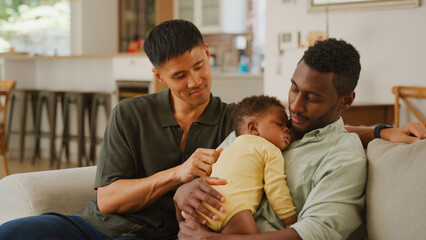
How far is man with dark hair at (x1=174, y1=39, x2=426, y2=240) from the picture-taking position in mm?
1401

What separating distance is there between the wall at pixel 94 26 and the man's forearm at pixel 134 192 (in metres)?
5.49

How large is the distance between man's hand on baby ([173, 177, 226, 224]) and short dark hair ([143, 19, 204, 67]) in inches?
19.6

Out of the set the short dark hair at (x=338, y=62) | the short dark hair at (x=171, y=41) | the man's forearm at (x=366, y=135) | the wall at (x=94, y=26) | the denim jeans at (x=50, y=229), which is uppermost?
the wall at (x=94, y=26)

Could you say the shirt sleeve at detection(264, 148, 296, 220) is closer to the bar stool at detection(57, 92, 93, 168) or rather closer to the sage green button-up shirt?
the sage green button-up shirt

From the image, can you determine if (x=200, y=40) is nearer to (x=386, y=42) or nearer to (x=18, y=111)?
(x=386, y=42)

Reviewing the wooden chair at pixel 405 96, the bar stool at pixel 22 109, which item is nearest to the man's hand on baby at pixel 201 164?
the wooden chair at pixel 405 96

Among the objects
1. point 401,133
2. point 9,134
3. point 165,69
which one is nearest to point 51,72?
point 9,134

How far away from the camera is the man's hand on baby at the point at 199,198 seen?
1.47 metres

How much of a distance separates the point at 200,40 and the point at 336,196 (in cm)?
79

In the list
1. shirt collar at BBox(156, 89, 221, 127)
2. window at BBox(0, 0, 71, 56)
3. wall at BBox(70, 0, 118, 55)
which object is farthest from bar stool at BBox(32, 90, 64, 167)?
shirt collar at BBox(156, 89, 221, 127)

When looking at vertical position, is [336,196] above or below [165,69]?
below

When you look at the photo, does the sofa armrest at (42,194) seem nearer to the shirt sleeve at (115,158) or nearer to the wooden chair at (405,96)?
the shirt sleeve at (115,158)

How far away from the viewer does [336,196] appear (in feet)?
4.53

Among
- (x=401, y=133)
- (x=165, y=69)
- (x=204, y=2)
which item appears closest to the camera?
(x=401, y=133)
